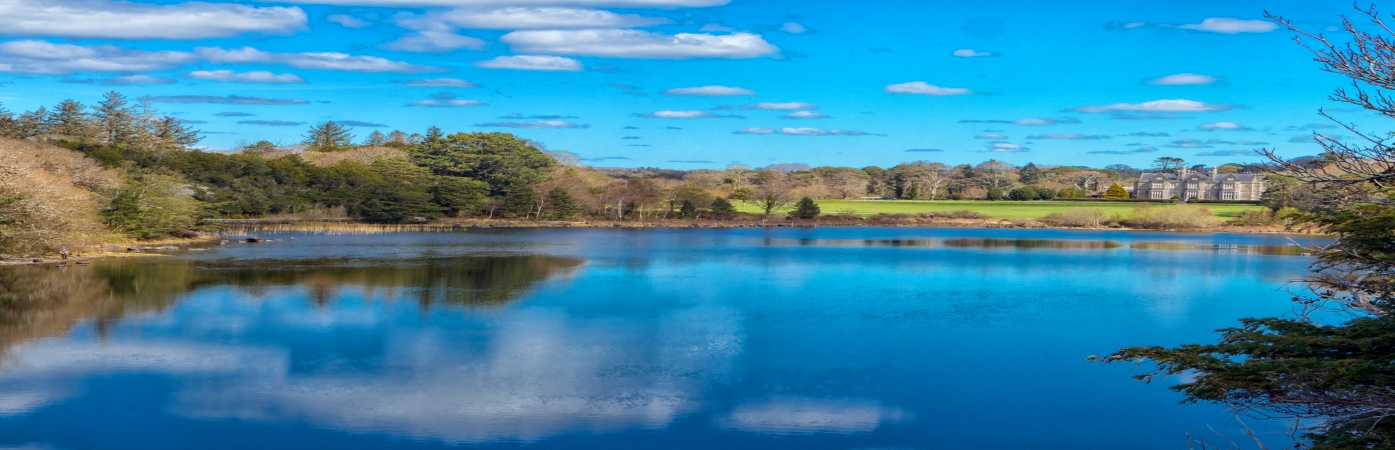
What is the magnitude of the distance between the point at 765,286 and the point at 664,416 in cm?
1179

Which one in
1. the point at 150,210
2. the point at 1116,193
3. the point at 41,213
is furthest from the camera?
the point at 1116,193

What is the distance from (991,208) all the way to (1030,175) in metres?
38.7

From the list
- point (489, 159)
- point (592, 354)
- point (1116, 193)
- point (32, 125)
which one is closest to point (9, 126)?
point (32, 125)

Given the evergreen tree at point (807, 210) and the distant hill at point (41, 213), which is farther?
the evergreen tree at point (807, 210)

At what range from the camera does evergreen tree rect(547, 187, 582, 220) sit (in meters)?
52.2

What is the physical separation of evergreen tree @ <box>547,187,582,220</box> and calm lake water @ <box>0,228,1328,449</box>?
26.2 meters

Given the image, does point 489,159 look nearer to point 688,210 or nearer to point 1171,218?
point 688,210

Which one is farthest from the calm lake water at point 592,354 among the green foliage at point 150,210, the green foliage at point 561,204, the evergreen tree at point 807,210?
the evergreen tree at point 807,210

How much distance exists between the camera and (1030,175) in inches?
3996

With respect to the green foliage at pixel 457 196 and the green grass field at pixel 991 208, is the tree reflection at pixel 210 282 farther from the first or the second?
the green grass field at pixel 991 208

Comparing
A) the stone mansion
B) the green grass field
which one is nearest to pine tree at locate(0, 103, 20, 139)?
the green grass field

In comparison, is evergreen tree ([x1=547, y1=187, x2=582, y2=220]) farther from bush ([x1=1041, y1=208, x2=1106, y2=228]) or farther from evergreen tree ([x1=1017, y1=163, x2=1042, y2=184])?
evergreen tree ([x1=1017, y1=163, x2=1042, y2=184])

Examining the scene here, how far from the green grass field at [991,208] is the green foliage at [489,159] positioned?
12.7m

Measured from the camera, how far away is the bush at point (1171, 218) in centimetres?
5194
